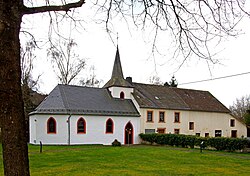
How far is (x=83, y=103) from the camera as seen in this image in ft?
105

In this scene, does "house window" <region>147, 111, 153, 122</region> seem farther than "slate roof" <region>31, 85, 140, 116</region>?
Yes

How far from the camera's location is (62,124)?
97.2ft

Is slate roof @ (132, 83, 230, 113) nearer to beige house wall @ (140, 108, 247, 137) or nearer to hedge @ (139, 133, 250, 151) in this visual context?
beige house wall @ (140, 108, 247, 137)

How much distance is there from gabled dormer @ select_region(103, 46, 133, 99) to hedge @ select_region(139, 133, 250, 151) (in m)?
5.22

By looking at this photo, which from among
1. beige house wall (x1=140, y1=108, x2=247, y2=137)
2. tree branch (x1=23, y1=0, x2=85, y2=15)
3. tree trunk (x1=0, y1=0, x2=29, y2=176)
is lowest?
beige house wall (x1=140, y1=108, x2=247, y2=137)

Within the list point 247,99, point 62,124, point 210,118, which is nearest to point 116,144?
point 62,124

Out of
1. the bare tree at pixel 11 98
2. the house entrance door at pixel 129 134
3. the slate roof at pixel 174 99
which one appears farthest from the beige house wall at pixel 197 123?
the bare tree at pixel 11 98

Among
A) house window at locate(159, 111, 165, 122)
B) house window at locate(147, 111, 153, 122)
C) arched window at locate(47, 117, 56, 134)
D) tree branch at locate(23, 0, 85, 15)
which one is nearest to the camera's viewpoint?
tree branch at locate(23, 0, 85, 15)

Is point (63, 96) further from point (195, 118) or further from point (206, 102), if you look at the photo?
point (206, 102)

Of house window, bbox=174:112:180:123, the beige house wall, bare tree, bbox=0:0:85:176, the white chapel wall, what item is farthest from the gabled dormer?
bare tree, bbox=0:0:85:176

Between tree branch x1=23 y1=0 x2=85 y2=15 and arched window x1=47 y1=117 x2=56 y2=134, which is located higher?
tree branch x1=23 y1=0 x2=85 y2=15

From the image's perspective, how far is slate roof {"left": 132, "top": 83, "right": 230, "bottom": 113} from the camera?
35.8 metres

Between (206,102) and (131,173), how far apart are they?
Answer: 3093 cm

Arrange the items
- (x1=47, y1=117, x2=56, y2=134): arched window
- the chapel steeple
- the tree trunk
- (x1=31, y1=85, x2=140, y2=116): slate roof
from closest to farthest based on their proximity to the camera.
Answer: the tree trunk
(x1=47, y1=117, x2=56, y2=134): arched window
(x1=31, y1=85, x2=140, y2=116): slate roof
the chapel steeple
